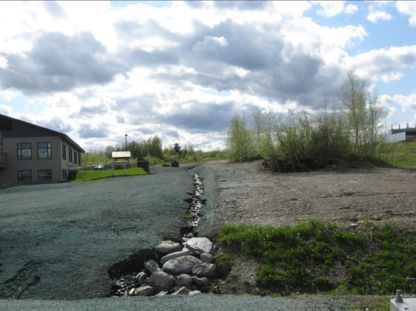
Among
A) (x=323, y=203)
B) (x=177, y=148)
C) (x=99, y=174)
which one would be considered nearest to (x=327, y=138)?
(x=323, y=203)

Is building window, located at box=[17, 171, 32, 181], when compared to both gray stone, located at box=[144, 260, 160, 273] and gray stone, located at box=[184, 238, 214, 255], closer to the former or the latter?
gray stone, located at box=[184, 238, 214, 255]

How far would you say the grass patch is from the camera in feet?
17.5

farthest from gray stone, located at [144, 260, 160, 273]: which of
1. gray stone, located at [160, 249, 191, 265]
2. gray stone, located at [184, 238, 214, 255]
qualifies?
gray stone, located at [184, 238, 214, 255]

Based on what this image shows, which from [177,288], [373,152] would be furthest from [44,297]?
[373,152]

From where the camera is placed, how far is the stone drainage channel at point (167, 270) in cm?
562

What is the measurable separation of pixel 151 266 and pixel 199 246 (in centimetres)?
127

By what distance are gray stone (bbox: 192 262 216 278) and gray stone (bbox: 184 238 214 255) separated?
67 centimetres

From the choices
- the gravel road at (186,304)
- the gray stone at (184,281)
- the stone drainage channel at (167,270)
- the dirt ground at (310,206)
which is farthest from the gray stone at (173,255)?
the gravel road at (186,304)

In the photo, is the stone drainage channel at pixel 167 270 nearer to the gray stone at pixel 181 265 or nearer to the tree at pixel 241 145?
the gray stone at pixel 181 265

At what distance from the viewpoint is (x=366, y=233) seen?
256 inches

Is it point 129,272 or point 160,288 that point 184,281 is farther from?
point 129,272

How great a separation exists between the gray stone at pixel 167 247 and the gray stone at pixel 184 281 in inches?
48.0

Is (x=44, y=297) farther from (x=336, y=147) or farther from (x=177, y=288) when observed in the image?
(x=336, y=147)

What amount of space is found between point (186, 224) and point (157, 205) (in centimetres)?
188
